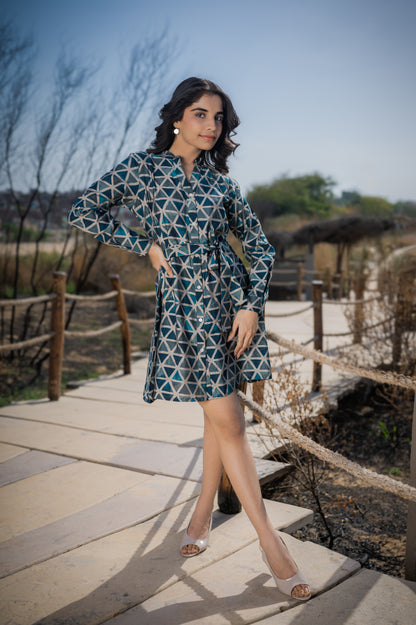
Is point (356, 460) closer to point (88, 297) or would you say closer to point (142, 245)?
point (88, 297)

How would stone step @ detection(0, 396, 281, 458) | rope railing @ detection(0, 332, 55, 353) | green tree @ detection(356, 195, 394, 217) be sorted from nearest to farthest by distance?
stone step @ detection(0, 396, 281, 458) → rope railing @ detection(0, 332, 55, 353) → green tree @ detection(356, 195, 394, 217)

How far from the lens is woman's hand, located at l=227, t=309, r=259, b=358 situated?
1549 millimetres

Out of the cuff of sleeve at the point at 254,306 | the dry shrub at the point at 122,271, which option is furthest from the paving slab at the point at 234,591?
the dry shrub at the point at 122,271

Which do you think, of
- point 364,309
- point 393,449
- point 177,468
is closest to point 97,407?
point 177,468

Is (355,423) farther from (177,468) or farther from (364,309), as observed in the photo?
(177,468)

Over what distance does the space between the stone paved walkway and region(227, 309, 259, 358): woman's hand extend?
2.33 feet

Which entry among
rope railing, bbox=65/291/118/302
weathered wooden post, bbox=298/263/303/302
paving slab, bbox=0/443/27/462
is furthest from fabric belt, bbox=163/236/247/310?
weathered wooden post, bbox=298/263/303/302

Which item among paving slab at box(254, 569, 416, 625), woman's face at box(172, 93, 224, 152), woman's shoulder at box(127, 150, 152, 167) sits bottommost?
paving slab at box(254, 569, 416, 625)

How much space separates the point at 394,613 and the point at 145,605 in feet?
2.29

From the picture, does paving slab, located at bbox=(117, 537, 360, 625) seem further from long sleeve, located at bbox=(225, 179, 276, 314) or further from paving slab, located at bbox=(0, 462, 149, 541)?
long sleeve, located at bbox=(225, 179, 276, 314)

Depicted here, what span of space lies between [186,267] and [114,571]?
3.19ft

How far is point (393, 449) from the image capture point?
3.95 m

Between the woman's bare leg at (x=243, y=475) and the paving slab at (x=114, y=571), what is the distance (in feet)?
0.93

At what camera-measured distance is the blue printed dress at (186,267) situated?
5.04ft
